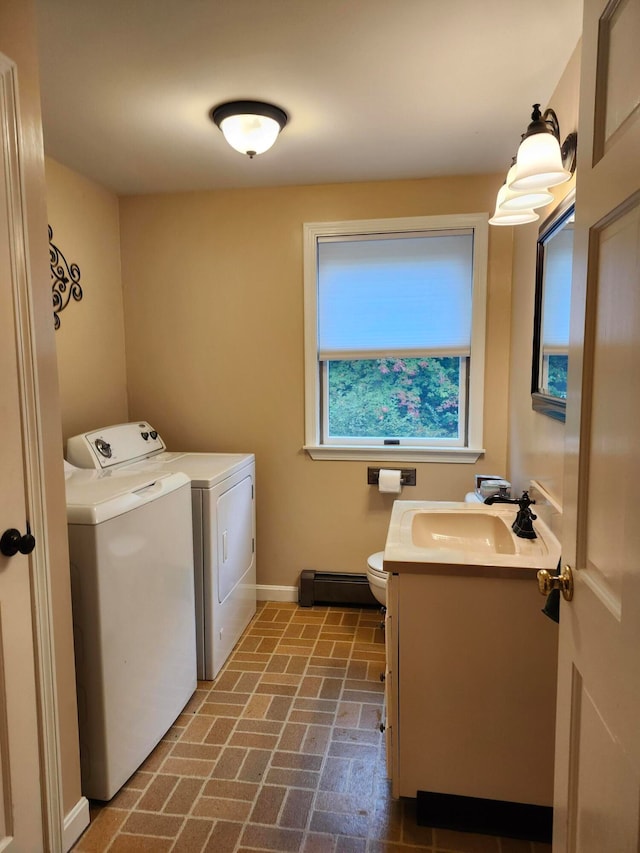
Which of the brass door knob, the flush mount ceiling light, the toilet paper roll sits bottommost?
the toilet paper roll

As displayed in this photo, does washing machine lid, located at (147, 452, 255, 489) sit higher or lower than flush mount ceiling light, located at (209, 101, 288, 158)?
lower

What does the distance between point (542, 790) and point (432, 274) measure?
237 centimetres

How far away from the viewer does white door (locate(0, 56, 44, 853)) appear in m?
1.29

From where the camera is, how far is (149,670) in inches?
75.6

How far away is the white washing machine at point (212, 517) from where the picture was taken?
237 centimetres

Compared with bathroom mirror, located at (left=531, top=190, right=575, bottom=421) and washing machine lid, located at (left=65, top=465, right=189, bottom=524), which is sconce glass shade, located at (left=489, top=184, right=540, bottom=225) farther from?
washing machine lid, located at (left=65, top=465, right=189, bottom=524)

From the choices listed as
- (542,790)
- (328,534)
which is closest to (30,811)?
(542,790)

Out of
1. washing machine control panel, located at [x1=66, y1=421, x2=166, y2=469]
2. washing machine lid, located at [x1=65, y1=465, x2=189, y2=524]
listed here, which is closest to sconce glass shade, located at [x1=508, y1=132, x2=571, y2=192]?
washing machine lid, located at [x1=65, y1=465, x2=189, y2=524]

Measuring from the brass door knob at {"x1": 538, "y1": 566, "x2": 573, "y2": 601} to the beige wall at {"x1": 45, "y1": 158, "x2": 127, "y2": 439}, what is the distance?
7.65 ft

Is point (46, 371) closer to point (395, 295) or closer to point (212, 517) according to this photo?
point (212, 517)

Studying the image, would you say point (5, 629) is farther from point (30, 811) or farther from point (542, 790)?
point (542, 790)

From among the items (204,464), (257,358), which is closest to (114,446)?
(204,464)

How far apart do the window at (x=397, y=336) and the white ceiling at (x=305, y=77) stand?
0.39 metres

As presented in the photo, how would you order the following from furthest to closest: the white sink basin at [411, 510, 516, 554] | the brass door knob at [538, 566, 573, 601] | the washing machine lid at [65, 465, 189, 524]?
the white sink basin at [411, 510, 516, 554] < the washing machine lid at [65, 465, 189, 524] < the brass door knob at [538, 566, 573, 601]
